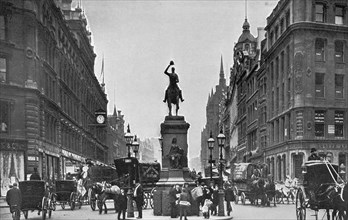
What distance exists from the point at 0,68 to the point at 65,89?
75.7ft

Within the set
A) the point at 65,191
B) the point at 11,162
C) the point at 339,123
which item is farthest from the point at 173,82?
the point at 339,123

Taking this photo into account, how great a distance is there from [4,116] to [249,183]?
51.4ft

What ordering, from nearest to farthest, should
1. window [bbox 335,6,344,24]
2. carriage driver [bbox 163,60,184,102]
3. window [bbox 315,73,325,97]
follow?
carriage driver [bbox 163,60,184,102]
window [bbox 315,73,325,97]
window [bbox 335,6,344,24]

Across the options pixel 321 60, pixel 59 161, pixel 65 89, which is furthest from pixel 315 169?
pixel 65 89

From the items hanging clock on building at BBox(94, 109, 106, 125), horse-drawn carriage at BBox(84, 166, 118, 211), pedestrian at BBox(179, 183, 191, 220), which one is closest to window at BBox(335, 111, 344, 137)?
horse-drawn carriage at BBox(84, 166, 118, 211)

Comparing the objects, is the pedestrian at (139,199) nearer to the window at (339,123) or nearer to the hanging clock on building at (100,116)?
the window at (339,123)

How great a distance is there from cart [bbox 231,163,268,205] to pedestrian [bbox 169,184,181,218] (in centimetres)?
1023

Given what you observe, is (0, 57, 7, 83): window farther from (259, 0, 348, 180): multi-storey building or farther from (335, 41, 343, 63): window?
(335, 41, 343, 63): window

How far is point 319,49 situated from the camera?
41062 millimetres

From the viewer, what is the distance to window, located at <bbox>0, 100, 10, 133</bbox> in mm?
26641

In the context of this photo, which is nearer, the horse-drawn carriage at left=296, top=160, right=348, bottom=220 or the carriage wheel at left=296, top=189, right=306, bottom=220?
the horse-drawn carriage at left=296, top=160, right=348, bottom=220

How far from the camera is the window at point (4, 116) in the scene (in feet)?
87.4

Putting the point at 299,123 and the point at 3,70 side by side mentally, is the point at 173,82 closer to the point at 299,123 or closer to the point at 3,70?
the point at 3,70

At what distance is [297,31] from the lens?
42.4 meters
